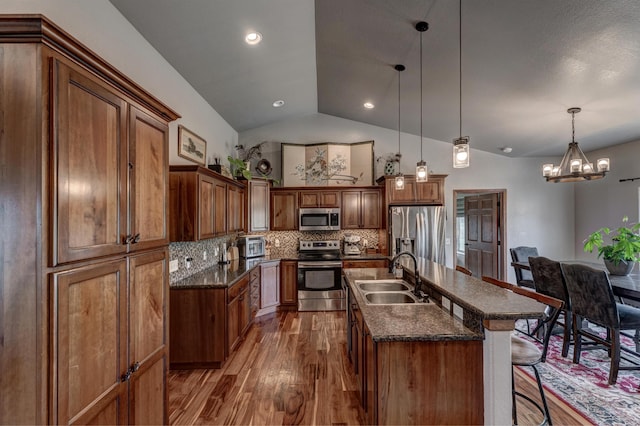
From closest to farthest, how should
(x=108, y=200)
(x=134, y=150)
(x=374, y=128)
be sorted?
(x=108, y=200) < (x=134, y=150) < (x=374, y=128)

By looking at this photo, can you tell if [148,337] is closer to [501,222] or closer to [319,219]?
[319,219]

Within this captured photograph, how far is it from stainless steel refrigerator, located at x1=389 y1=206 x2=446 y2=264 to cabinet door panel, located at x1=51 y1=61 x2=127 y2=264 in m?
4.21

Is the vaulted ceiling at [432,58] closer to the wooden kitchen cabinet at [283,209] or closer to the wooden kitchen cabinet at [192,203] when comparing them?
the wooden kitchen cabinet at [192,203]

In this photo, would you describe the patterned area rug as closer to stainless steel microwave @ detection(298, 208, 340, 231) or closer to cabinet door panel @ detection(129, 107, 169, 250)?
stainless steel microwave @ detection(298, 208, 340, 231)

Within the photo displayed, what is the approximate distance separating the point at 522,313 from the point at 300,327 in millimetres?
3159

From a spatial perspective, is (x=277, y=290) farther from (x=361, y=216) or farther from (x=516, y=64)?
(x=516, y=64)

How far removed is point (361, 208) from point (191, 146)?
2.96 metres

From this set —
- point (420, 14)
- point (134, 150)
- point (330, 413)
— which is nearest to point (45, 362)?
point (134, 150)

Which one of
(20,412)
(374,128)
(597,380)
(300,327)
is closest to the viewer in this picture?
(20,412)

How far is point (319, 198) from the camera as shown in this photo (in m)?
5.33

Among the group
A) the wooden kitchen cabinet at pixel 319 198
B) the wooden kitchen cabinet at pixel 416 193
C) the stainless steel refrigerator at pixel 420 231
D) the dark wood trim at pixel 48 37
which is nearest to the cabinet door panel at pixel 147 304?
the dark wood trim at pixel 48 37

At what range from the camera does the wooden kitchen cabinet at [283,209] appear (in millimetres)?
5332

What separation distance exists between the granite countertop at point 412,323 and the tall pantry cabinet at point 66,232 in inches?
52.1

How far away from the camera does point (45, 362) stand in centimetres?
105
